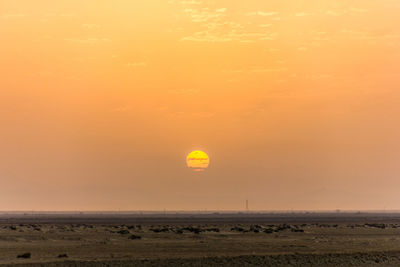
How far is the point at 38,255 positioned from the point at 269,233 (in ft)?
124

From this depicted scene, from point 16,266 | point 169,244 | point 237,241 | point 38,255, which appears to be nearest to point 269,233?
point 237,241

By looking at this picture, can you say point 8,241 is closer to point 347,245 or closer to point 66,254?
point 66,254

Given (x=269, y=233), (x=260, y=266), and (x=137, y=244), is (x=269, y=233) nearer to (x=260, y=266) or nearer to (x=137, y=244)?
(x=137, y=244)

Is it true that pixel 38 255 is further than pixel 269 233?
No

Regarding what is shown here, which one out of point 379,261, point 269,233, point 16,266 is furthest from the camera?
point 269,233

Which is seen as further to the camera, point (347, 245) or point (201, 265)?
point (347, 245)

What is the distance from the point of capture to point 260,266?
1524 inches

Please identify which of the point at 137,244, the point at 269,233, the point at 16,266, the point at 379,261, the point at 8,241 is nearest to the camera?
the point at 16,266

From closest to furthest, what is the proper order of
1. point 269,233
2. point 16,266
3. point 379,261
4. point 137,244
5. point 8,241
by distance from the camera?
1. point 16,266
2. point 379,261
3. point 137,244
4. point 8,241
5. point 269,233

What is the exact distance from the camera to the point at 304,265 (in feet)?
129

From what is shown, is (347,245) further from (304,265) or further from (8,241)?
(8,241)

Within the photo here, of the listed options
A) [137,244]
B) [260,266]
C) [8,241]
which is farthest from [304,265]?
[8,241]

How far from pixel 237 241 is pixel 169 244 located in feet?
26.1

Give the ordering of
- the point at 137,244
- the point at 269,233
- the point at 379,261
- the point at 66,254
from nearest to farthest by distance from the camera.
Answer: the point at 379,261 → the point at 66,254 → the point at 137,244 → the point at 269,233
